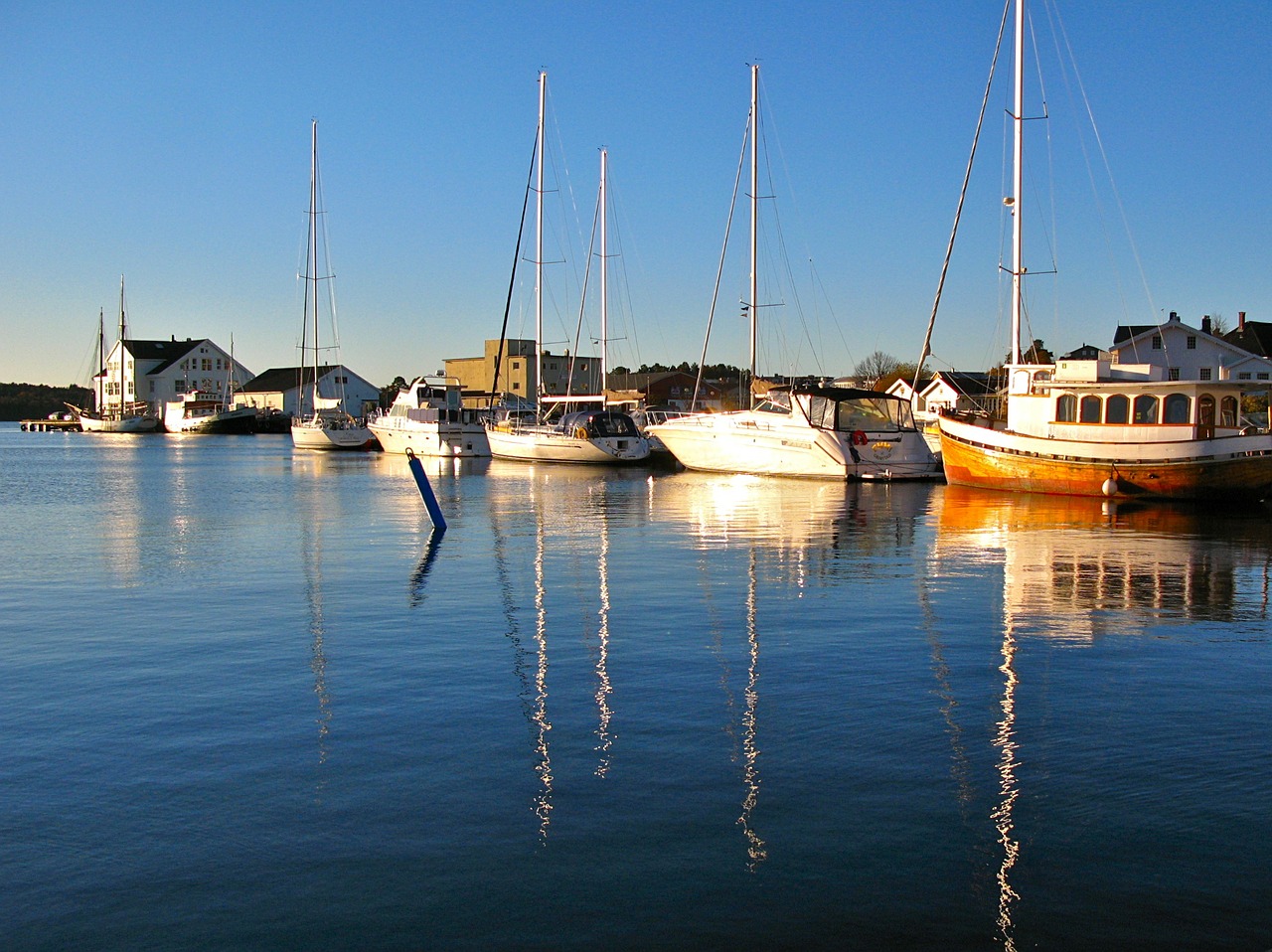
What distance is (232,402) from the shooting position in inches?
5965

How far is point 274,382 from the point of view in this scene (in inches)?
6156

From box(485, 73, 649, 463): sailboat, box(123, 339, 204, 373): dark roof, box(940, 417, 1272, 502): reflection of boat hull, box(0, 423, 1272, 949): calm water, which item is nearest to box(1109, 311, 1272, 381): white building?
box(485, 73, 649, 463): sailboat

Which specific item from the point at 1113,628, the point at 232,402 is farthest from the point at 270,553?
the point at 232,402

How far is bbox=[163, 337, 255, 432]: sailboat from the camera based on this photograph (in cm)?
13125

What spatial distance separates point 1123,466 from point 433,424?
1563 inches

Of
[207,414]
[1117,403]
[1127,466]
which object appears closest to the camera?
[1127,466]

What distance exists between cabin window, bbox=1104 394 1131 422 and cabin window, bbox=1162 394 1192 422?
2.87 feet

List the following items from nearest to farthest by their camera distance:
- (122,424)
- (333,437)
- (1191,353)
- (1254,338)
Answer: (1191,353) < (333,437) < (1254,338) < (122,424)

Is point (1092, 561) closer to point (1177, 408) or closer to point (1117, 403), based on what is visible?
point (1177, 408)

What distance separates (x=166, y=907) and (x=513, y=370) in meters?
124

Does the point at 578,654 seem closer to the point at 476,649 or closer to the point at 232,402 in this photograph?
the point at 476,649

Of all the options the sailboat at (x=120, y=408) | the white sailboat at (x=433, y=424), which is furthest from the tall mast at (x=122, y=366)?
the white sailboat at (x=433, y=424)

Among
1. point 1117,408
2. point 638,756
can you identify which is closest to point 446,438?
point 1117,408

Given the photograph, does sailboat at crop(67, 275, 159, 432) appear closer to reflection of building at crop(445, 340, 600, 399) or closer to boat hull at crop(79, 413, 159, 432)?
boat hull at crop(79, 413, 159, 432)
